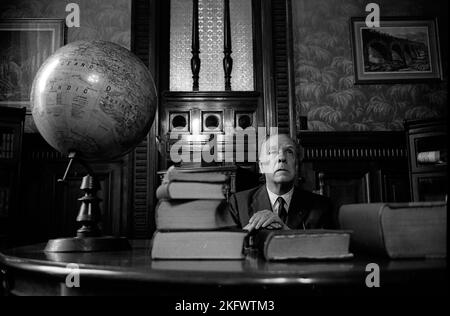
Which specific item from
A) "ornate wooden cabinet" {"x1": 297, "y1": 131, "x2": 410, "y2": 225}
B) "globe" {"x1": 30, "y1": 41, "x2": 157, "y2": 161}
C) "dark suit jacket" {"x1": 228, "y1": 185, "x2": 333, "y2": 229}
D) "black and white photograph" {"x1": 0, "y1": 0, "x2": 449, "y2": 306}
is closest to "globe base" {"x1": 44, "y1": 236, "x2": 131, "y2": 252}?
"globe" {"x1": 30, "y1": 41, "x2": 157, "y2": 161}

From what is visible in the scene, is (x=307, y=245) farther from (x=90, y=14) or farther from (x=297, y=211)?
(x=90, y=14)

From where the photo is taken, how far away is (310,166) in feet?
13.1

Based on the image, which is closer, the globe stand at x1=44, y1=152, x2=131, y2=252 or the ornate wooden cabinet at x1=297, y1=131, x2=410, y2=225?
the globe stand at x1=44, y1=152, x2=131, y2=252

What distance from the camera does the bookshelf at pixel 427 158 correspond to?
346 cm

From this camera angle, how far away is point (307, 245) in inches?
36.1

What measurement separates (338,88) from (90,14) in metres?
2.70

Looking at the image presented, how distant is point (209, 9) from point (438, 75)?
8.23ft

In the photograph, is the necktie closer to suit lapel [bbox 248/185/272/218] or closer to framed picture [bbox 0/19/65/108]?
suit lapel [bbox 248/185/272/218]

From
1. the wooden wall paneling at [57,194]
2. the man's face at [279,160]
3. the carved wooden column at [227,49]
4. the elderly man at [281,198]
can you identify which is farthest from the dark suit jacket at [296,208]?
the carved wooden column at [227,49]

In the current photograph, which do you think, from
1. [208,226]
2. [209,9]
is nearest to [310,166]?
[209,9]

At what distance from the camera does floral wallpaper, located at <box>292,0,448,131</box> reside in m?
4.19

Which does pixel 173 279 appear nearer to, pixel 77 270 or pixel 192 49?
pixel 77 270

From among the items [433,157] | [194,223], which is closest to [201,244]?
[194,223]

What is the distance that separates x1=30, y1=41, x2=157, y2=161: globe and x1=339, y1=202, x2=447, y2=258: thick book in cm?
84
